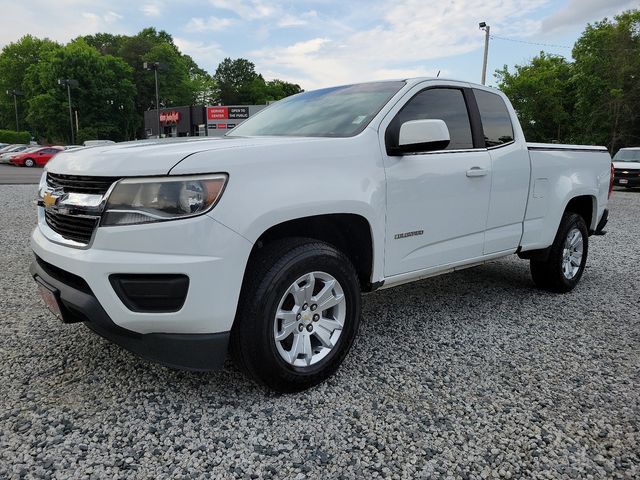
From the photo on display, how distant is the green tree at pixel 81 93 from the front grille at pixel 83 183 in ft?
203

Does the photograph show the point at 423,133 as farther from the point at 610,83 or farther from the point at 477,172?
the point at 610,83

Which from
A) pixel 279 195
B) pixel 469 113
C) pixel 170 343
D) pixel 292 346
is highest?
pixel 469 113

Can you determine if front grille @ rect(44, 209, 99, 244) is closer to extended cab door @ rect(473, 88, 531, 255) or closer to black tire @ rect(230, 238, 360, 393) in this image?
black tire @ rect(230, 238, 360, 393)

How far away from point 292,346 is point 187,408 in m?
0.63

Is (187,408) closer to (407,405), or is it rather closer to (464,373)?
(407,405)

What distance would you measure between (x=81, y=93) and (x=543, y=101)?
50.8 metres

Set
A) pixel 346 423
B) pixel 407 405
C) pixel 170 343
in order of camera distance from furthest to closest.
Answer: pixel 407 405, pixel 346 423, pixel 170 343

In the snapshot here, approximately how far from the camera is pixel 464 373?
299 cm

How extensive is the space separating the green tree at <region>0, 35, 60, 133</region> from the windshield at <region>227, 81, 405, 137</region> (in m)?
77.9

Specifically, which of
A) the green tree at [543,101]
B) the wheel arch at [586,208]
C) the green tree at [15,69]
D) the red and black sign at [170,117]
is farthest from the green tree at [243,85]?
the wheel arch at [586,208]

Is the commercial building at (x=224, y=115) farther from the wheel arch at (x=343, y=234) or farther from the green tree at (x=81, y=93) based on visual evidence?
the wheel arch at (x=343, y=234)

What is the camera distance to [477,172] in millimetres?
3562

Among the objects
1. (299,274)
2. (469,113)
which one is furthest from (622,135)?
(299,274)

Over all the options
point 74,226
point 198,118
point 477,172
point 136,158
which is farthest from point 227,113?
point 136,158
